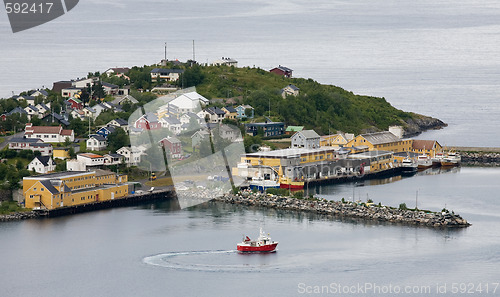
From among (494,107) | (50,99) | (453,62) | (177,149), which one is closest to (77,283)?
(177,149)

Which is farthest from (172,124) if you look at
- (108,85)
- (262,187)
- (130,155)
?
(262,187)

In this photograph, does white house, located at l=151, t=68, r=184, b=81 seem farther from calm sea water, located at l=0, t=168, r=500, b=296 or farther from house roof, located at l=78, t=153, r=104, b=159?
calm sea water, located at l=0, t=168, r=500, b=296

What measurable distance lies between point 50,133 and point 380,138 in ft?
23.4

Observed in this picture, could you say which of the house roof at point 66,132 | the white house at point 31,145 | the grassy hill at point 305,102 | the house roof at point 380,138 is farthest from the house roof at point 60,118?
the house roof at point 380,138

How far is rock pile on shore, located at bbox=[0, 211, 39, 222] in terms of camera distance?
52.5ft

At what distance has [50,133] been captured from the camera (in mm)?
20672

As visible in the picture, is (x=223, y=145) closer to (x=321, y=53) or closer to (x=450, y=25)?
(x=321, y=53)

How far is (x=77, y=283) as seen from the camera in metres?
12.6

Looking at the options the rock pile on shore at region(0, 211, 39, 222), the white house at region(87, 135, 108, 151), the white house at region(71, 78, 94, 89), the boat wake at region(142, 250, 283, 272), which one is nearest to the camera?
the boat wake at region(142, 250, 283, 272)

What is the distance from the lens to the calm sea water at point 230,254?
12508 millimetres

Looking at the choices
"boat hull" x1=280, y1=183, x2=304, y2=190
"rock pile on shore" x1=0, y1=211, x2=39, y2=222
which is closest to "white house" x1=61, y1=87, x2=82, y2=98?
"boat hull" x1=280, y1=183, x2=304, y2=190

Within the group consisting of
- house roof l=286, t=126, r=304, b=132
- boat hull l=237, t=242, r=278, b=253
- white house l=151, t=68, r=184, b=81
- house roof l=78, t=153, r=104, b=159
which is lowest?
boat hull l=237, t=242, r=278, b=253

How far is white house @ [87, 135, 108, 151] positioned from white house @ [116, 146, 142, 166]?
0.70m

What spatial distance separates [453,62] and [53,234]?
42.7m
